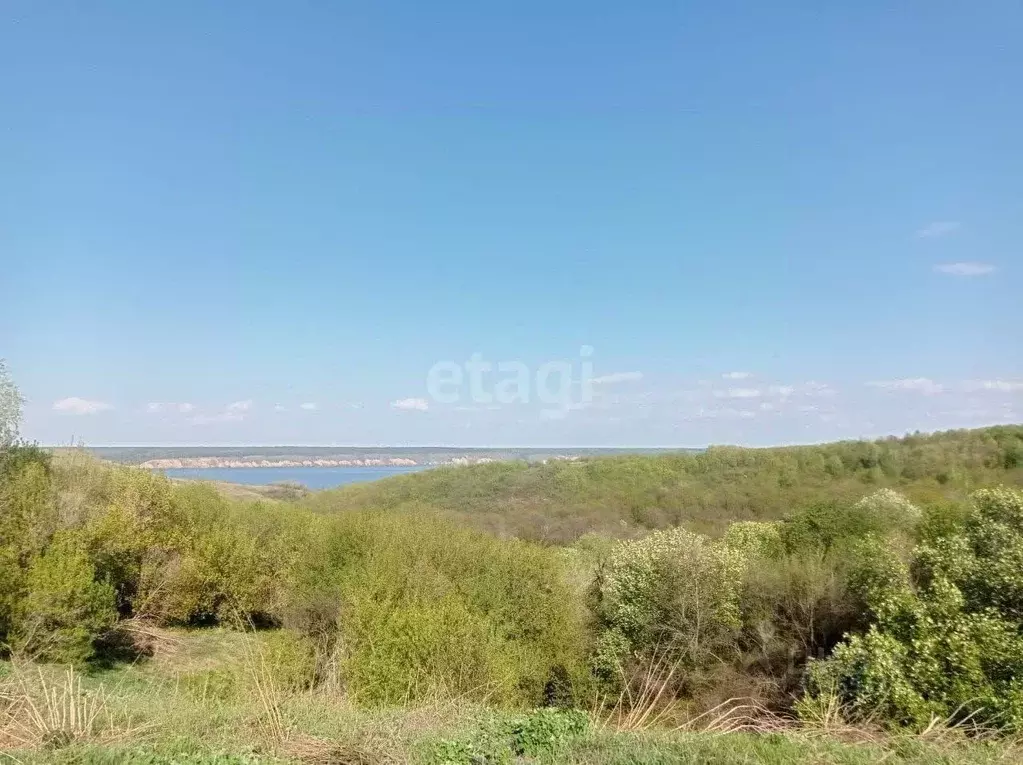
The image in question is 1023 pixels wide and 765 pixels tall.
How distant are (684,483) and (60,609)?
48.1 metres

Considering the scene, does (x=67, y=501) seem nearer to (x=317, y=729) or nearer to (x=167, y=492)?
(x=167, y=492)

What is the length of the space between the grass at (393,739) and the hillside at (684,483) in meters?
30.7

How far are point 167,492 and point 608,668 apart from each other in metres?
18.9

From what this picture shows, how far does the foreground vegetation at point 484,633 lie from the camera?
5285mm

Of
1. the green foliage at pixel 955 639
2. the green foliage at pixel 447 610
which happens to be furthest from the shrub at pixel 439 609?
the green foliage at pixel 955 639

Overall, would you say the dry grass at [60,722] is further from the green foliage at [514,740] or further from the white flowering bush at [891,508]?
the white flowering bush at [891,508]

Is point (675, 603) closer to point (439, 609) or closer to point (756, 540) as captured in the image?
point (756, 540)

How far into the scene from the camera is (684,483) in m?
55.8

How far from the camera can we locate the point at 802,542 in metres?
23.2

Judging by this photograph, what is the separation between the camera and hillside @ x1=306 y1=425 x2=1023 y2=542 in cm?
4231

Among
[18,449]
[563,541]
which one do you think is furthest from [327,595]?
[563,541]

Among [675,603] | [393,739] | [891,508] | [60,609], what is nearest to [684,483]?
[891,508]

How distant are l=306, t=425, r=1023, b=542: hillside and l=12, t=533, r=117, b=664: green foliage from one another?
19734 millimetres

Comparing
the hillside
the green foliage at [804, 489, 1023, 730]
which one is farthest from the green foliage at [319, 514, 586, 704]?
the hillside
